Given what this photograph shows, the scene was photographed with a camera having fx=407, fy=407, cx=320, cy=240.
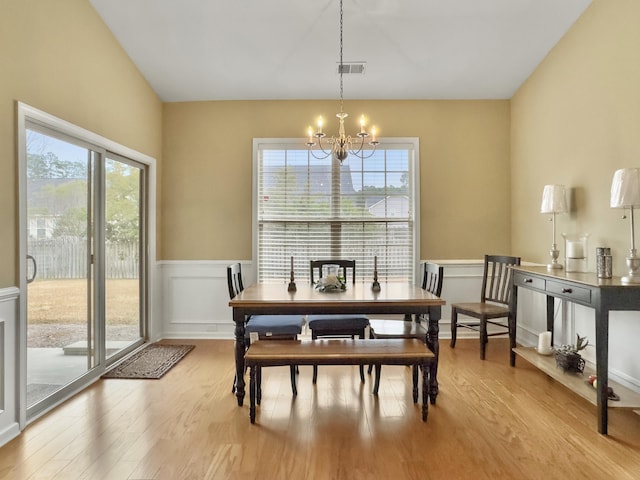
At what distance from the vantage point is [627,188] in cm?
262

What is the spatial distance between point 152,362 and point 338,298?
2144 mm

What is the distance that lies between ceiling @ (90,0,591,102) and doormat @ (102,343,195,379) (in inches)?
112

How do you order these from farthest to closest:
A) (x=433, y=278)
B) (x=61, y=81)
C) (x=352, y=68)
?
1. (x=352, y=68)
2. (x=433, y=278)
3. (x=61, y=81)

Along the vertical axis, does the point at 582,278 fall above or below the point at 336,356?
above

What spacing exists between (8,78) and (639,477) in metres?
4.19

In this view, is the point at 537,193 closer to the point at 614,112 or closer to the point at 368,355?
the point at 614,112

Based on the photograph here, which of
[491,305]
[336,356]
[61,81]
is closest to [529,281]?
[491,305]

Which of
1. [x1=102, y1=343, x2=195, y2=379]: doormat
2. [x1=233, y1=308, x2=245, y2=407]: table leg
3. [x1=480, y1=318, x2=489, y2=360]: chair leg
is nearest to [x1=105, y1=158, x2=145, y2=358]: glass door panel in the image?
[x1=102, y1=343, x2=195, y2=379]: doormat

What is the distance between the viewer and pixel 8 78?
251cm

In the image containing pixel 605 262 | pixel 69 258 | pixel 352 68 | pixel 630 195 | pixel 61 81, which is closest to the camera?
pixel 630 195

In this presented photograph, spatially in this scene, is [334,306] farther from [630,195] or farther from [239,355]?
[630,195]

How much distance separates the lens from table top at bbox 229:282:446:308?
2.81 m

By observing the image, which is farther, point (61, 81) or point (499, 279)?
point (499, 279)

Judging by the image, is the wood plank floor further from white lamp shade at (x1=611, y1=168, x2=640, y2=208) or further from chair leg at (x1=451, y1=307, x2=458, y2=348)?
white lamp shade at (x1=611, y1=168, x2=640, y2=208)
